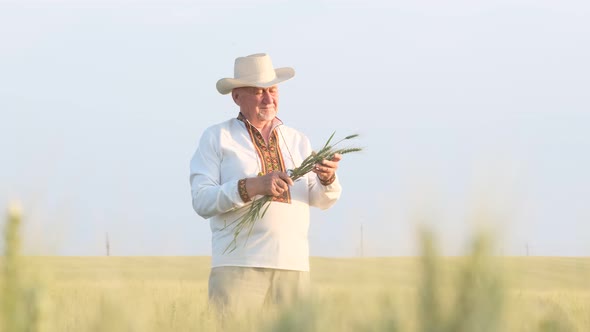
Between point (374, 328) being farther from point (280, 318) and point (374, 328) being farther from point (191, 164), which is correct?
point (191, 164)

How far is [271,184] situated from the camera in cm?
477

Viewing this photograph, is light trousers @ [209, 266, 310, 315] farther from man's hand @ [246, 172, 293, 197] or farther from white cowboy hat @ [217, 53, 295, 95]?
white cowboy hat @ [217, 53, 295, 95]

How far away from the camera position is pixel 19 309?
1138mm

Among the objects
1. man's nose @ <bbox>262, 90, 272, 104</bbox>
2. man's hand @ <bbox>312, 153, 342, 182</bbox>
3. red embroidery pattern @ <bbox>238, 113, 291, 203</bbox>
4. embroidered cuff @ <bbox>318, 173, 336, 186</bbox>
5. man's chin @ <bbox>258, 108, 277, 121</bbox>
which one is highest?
man's nose @ <bbox>262, 90, 272, 104</bbox>

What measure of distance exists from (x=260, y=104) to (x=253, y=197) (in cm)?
68

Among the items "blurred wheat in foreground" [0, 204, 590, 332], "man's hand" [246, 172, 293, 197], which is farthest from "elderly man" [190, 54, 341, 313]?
"blurred wheat in foreground" [0, 204, 590, 332]

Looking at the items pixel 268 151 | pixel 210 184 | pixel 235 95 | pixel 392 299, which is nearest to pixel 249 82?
pixel 235 95

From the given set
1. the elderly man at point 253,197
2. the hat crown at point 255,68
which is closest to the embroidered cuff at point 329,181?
the elderly man at point 253,197

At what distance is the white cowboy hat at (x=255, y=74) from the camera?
5594 millimetres

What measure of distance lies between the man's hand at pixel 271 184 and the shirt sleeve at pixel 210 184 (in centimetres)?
17

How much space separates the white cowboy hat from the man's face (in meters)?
0.06

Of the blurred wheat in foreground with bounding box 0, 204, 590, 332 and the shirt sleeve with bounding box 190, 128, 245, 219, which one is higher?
the shirt sleeve with bounding box 190, 128, 245, 219

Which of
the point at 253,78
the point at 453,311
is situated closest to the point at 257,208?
the point at 253,78

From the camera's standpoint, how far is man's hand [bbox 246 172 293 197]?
4.77 m
